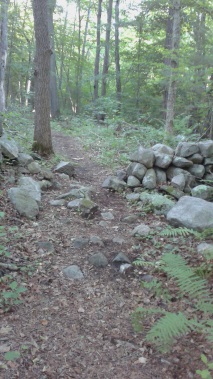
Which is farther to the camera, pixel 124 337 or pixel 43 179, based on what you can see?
pixel 43 179

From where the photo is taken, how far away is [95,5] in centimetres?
2444

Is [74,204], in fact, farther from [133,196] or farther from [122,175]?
[122,175]

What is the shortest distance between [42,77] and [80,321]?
6.55 m

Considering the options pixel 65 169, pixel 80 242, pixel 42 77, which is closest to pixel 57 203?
pixel 80 242

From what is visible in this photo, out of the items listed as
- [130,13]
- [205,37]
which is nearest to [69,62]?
[130,13]

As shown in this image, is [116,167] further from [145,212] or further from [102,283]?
[102,283]

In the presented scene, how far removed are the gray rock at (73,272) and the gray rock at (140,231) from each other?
126 centimetres

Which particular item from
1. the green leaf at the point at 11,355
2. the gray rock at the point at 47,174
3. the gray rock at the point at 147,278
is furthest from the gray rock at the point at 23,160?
the green leaf at the point at 11,355

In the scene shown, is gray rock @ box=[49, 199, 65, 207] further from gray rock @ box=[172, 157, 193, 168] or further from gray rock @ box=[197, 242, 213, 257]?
gray rock @ box=[172, 157, 193, 168]

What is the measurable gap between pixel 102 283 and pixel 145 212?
7.33ft

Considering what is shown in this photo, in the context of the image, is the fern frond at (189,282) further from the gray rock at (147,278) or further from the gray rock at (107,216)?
the gray rock at (107,216)

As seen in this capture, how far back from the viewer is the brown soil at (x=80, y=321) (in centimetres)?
242

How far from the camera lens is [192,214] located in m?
4.73

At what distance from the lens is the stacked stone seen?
659 cm
